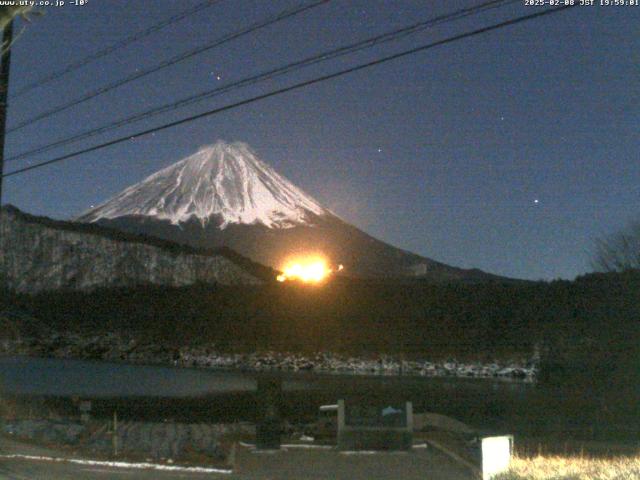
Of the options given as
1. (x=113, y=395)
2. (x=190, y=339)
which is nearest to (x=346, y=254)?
(x=190, y=339)

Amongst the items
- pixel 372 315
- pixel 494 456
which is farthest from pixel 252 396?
pixel 372 315

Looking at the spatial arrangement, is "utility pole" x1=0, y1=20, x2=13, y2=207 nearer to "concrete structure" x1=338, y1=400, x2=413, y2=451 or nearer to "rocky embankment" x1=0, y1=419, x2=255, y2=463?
"rocky embankment" x1=0, y1=419, x2=255, y2=463

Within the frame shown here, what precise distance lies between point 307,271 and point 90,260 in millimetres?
34254

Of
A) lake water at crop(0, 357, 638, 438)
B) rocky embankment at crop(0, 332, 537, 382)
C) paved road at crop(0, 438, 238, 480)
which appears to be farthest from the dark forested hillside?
paved road at crop(0, 438, 238, 480)

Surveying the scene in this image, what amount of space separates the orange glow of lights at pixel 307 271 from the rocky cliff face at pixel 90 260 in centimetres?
664

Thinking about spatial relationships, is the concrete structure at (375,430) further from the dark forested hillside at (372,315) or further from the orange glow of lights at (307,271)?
the orange glow of lights at (307,271)

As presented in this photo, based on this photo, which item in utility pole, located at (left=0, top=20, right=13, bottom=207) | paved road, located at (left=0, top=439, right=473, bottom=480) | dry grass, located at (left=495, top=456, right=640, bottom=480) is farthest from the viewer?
utility pole, located at (left=0, top=20, right=13, bottom=207)

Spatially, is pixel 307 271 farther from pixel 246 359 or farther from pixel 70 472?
pixel 70 472

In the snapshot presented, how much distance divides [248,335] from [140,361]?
1203 centimetres

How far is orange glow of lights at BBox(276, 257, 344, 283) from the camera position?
4090 inches

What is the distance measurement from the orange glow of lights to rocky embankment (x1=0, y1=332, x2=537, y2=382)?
19.6m

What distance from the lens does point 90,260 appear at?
13025 cm

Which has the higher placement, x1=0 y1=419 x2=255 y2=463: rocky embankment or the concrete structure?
the concrete structure

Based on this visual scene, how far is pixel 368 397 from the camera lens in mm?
40969
